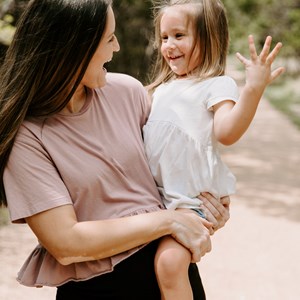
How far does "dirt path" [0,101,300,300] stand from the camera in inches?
195

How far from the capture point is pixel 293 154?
11039mm

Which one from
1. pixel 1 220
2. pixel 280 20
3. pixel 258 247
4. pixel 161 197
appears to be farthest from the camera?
pixel 280 20

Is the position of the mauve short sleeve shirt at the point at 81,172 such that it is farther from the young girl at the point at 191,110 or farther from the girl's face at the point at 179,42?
the girl's face at the point at 179,42

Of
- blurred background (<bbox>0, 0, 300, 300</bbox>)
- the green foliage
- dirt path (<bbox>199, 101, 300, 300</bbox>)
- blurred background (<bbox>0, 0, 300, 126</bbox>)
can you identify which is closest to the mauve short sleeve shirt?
blurred background (<bbox>0, 0, 300, 300</bbox>)

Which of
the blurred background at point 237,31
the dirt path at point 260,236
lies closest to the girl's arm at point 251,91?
the blurred background at point 237,31

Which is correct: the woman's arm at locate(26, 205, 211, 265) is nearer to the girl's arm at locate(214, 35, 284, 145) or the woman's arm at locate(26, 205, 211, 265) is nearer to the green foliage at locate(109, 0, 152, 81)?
the girl's arm at locate(214, 35, 284, 145)

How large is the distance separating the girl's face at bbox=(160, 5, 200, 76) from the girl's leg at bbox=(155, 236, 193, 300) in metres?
0.84

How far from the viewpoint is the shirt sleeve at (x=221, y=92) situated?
235 cm

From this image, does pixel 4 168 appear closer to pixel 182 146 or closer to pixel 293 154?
pixel 182 146

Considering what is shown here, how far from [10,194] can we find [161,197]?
569 millimetres

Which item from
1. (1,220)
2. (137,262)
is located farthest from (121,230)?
(1,220)

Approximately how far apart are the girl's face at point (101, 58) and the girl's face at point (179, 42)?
1.88 ft

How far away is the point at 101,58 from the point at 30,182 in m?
0.44

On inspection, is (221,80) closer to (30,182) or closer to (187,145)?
(187,145)
